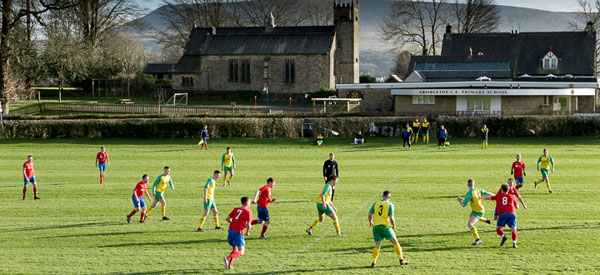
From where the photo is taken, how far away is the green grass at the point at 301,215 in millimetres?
16344

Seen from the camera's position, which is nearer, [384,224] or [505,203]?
[384,224]

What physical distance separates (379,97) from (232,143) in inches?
794

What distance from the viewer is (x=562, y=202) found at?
2386cm

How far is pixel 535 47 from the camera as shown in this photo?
250 ft

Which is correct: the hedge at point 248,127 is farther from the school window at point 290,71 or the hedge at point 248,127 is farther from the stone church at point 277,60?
the school window at point 290,71

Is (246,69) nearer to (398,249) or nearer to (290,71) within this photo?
(290,71)

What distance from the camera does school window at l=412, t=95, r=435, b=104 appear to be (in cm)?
5647

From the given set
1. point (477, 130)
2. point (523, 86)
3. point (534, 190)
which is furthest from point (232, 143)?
point (523, 86)

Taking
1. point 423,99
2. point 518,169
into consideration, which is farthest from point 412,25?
point 518,169

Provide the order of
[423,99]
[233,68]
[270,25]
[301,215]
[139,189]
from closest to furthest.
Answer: [139,189]
[301,215]
[423,99]
[233,68]
[270,25]

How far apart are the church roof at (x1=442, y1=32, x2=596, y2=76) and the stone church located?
13021 millimetres

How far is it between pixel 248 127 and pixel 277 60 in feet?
121

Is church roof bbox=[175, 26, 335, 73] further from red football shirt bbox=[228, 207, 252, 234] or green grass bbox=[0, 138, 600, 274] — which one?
red football shirt bbox=[228, 207, 252, 234]

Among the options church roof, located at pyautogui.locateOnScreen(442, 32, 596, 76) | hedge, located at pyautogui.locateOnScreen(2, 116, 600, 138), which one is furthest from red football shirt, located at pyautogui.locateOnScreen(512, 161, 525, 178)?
church roof, located at pyautogui.locateOnScreen(442, 32, 596, 76)
